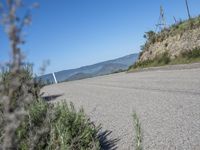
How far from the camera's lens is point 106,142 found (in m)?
7.61

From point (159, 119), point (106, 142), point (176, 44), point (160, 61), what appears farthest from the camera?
point (176, 44)

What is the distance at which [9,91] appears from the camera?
4.57 feet

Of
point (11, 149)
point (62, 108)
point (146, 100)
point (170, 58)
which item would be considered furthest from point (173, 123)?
point (170, 58)

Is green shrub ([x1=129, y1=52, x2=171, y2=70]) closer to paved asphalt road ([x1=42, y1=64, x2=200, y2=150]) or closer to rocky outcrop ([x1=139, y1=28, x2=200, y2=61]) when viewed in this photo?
rocky outcrop ([x1=139, y1=28, x2=200, y2=61])

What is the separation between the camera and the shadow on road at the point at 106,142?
281 inches

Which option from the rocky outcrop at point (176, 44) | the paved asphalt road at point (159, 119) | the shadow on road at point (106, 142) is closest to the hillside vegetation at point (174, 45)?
the rocky outcrop at point (176, 44)

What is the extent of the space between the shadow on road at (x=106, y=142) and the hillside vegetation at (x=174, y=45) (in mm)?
14143

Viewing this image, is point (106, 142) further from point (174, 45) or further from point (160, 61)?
point (174, 45)

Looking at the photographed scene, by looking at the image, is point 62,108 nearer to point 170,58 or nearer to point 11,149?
point 11,149

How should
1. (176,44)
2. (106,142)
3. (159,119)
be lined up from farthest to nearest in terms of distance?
1. (176,44)
2. (159,119)
3. (106,142)

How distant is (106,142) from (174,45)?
864 inches

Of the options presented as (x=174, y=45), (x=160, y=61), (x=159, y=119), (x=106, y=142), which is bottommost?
(x=106, y=142)

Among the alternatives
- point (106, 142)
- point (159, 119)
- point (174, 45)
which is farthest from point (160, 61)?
point (106, 142)

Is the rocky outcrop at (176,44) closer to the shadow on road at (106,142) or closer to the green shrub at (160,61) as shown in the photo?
the green shrub at (160,61)
